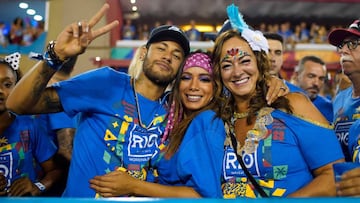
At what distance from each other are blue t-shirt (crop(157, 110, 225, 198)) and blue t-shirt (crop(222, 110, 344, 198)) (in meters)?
0.08

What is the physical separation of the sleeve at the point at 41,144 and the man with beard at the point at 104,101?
0.98 feet

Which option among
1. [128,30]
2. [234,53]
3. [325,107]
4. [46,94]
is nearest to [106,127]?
[46,94]

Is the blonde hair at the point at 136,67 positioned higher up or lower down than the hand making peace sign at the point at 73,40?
lower down

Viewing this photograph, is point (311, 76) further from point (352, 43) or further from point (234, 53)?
point (234, 53)

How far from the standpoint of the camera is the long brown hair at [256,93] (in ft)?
4.89

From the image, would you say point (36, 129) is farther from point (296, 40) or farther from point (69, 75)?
point (296, 40)

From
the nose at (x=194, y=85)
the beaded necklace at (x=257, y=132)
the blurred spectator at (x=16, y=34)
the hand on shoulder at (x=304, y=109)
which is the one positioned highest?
the blurred spectator at (x=16, y=34)

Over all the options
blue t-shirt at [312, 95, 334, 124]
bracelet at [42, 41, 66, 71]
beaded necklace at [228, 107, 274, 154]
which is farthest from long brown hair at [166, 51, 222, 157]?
blue t-shirt at [312, 95, 334, 124]

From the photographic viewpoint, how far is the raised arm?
138 centimetres

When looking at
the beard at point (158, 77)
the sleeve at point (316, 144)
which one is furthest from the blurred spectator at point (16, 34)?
the sleeve at point (316, 144)

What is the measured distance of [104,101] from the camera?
5.27ft

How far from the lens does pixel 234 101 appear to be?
161 centimetres

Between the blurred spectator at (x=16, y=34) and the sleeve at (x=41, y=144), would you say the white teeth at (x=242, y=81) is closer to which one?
the sleeve at (x=41, y=144)

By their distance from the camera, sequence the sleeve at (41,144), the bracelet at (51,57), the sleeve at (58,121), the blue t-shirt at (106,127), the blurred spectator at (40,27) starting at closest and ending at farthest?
1. the bracelet at (51,57)
2. the blue t-shirt at (106,127)
3. the blurred spectator at (40,27)
4. the sleeve at (41,144)
5. the sleeve at (58,121)
